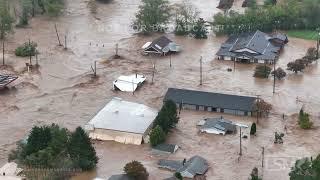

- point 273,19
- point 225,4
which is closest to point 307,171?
point 273,19

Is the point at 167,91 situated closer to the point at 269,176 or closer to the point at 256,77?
the point at 256,77

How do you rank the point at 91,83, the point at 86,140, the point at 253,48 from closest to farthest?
1. the point at 86,140
2. the point at 91,83
3. the point at 253,48

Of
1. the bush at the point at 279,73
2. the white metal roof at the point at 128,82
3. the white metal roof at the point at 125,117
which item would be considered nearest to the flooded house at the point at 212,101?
the white metal roof at the point at 125,117

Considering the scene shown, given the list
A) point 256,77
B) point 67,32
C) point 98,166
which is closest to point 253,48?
point 256,77

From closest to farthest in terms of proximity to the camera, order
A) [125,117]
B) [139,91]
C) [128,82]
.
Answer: [125,117] < [139,91] < [128,82]

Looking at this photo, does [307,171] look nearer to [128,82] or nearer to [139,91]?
[139,91]

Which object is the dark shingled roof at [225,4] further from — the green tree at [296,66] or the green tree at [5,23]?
the green tree at [5,23]
